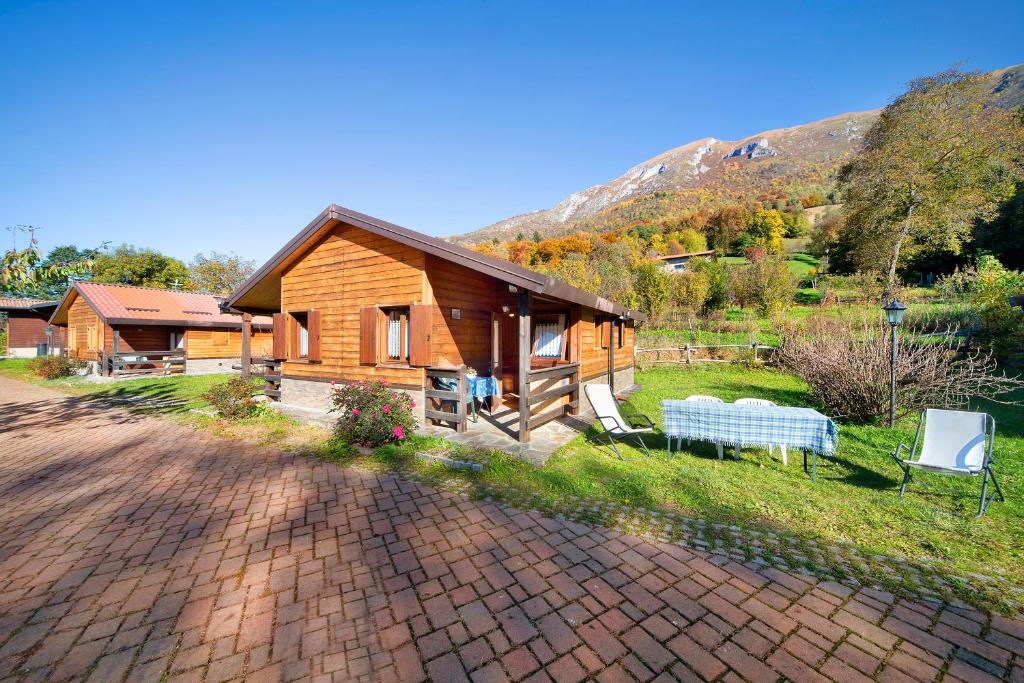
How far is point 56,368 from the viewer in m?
15.5

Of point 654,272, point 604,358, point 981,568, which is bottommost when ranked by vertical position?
point 981,568

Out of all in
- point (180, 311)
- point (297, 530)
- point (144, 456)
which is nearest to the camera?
point (297, 530)

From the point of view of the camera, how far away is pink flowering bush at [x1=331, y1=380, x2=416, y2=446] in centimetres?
599

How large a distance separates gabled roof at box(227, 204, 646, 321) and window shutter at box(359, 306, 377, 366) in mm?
1520

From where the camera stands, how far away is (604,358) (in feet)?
34.3

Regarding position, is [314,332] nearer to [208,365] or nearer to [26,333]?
[208,365]

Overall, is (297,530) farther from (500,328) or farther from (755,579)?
(500,328)

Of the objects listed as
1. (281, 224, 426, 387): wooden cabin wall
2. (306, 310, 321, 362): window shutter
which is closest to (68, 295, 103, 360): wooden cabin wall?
(281, 224, 426, 387): wooden cabin wall

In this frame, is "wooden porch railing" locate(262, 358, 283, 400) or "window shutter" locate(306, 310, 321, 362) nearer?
"window shutter" locate(306, 310, 321, 362)

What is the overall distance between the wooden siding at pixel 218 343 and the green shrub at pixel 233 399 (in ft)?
35.7

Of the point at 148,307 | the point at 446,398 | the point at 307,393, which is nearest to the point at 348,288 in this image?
the point at 307,393

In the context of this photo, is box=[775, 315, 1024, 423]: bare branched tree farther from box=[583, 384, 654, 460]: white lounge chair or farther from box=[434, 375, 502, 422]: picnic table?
box=[434, 375, 502, 422]: picnic table

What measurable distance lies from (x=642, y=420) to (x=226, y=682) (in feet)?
19.7

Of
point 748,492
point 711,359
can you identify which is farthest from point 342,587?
point 711,359
